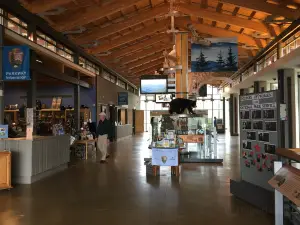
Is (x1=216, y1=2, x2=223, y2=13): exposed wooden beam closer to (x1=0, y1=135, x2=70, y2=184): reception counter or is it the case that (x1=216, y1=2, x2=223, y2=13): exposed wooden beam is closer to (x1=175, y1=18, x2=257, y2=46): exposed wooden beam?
(x1=175, y1=18, x2=257, y2=46): exposed wooden beam

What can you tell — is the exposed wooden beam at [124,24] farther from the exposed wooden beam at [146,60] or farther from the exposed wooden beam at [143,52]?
the exposed wooden beam at [146,60]

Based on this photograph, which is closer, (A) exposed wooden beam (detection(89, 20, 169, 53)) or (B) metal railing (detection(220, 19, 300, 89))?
(B) metal railing (detection(220, 19, 300, 89))

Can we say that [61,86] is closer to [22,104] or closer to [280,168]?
[22,104]

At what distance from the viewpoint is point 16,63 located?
24.7 ft

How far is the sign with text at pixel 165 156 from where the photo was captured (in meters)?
7.20

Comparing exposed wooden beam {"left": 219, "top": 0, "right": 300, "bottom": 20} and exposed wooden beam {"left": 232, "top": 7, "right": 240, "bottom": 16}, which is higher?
exposed wooden beam {"left": 232, "top": 7, "right": 240, "bottom": 16}

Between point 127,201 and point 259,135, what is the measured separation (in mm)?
2308

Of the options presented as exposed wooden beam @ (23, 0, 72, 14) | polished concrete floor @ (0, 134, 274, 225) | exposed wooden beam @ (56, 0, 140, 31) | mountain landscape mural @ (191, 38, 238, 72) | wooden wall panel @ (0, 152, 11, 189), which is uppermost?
exposed wooden beam @ (56, 0, 140, 31)

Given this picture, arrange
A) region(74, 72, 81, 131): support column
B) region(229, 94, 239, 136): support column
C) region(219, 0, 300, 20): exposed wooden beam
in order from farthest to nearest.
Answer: region(229, 94, 239, 136): support column → region(74, 72, 81, 131): support column → region(219, 0, 300, 20): exposed wooden beam

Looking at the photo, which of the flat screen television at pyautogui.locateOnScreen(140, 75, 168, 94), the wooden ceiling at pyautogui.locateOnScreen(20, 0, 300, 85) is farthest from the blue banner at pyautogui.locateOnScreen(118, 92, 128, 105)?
the flat screen television at pyautogui.locateOnScreen(140, 75, 168, 94)

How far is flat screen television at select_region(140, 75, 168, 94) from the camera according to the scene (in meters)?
13.2

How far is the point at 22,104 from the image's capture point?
14.3 metres

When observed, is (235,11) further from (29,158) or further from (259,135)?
(29,158)

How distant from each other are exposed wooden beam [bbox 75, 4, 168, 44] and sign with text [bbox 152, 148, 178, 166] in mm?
7512
